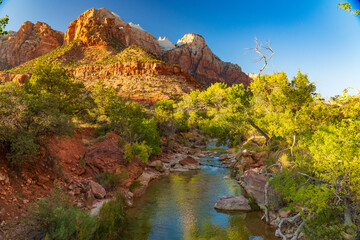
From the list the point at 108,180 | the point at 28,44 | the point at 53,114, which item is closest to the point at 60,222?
the point at 53,114

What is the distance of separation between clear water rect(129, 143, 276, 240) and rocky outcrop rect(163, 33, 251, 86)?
12535 cm

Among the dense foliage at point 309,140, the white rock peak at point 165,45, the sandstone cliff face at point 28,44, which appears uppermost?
the white rock peak at point 165,45

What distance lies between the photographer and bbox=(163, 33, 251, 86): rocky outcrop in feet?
484

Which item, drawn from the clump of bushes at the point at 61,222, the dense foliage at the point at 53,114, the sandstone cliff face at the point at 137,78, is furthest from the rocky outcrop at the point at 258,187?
the sandstone cliff face at the point at 137,78

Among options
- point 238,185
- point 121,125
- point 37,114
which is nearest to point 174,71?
point 121,125

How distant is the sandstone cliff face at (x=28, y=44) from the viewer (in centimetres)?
10375

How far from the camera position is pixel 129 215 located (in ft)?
46.4

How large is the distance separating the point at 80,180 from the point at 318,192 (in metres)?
14.3

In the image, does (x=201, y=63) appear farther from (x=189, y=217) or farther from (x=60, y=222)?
(x=60, y=222)

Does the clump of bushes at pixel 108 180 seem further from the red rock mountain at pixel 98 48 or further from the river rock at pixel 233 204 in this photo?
the red rock mountain at pixel 98 48

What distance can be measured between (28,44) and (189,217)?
126056mm

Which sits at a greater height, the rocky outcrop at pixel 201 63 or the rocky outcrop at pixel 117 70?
the rocky outcrop at pixel 201 63

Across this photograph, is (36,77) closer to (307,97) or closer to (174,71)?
(307,97)

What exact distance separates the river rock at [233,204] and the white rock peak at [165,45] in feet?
502
